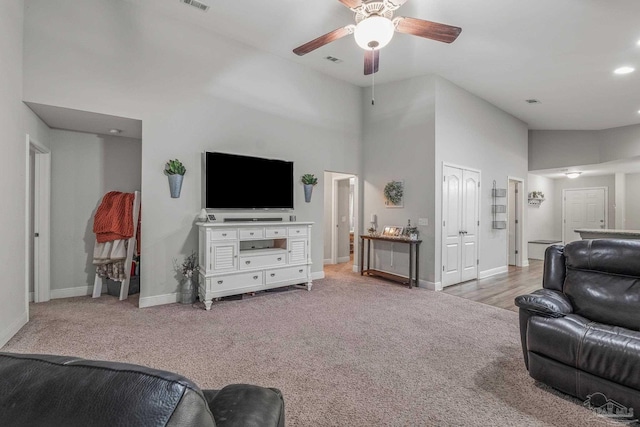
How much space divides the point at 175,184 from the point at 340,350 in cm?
287

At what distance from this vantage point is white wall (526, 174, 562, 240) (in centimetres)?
851

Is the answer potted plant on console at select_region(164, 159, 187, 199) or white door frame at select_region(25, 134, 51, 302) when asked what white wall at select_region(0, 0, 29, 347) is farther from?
potted plant on console at select_region(164, 159, 187, 199)

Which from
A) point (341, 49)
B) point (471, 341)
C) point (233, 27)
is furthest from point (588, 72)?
point (233, 27)

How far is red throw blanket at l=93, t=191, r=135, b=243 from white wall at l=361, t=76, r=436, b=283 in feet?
13.0

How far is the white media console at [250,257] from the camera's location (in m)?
3.87

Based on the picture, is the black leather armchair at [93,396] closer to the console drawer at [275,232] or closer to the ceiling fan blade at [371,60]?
the ceiling fan blade at [371,60]

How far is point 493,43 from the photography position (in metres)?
3.89

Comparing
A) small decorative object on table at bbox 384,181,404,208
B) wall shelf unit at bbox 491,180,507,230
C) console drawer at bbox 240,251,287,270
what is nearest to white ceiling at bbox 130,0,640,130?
wall shelf unit at bbox 491,180,507,230

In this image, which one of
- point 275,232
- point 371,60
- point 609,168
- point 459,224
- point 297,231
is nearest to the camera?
point 371,60

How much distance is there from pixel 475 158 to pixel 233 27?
457 cm

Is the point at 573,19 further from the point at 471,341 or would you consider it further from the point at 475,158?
the point at 471,341

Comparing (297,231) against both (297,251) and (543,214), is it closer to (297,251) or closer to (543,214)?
(297,251)

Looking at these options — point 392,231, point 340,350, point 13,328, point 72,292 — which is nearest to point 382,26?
point 340,350

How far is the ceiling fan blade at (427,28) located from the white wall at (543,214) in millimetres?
7083
